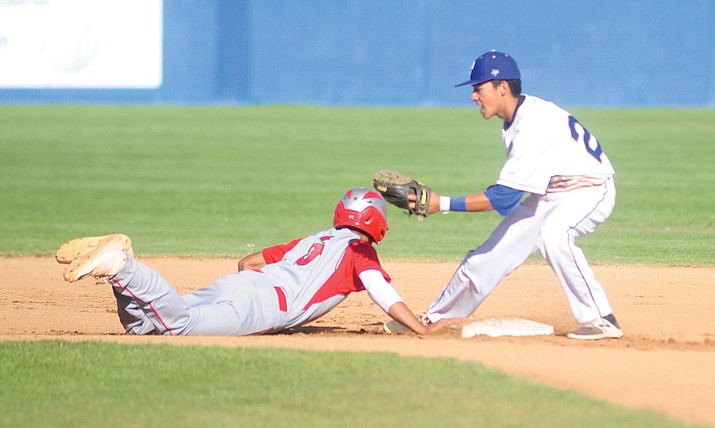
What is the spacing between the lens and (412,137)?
20391 millimetres

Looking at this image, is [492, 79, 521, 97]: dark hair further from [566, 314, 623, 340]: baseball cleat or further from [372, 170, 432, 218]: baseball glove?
[566, 314, 623, 340]: baseball cleat

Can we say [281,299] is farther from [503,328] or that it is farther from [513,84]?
[513,84]

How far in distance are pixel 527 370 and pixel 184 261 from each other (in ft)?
17.1

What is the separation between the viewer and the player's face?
618 centimetres

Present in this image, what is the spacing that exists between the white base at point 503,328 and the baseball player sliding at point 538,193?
0.69ft

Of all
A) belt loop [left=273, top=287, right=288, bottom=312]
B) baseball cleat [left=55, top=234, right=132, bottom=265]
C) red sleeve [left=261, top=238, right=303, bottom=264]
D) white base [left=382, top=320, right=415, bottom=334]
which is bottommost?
white base [left=382, top=320, right=415, bottom=334]

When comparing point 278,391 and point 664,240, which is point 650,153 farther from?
point 278,391

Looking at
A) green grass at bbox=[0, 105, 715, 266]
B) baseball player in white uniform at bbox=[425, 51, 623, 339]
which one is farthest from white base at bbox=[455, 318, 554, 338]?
green grass at bbox=[0, 105, 715, 266]

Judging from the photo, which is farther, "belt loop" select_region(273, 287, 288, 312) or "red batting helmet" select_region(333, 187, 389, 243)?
"red batting helmet" select_region(333, 187, 389, 243)

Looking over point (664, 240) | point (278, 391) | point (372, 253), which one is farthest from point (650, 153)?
point (278, 391)

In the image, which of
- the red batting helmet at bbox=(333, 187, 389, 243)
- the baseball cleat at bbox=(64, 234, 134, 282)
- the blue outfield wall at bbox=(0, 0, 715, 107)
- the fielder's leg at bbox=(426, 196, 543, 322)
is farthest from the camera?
the blue outfield wall at bbox=(0, 0, 715, 107)

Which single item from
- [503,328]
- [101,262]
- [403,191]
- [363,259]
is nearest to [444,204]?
[403,191]

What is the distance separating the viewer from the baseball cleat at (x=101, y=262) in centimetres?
569

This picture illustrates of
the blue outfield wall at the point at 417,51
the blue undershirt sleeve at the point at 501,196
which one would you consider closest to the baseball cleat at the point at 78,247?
the blue undershirt sleeve at the point at 501,196
